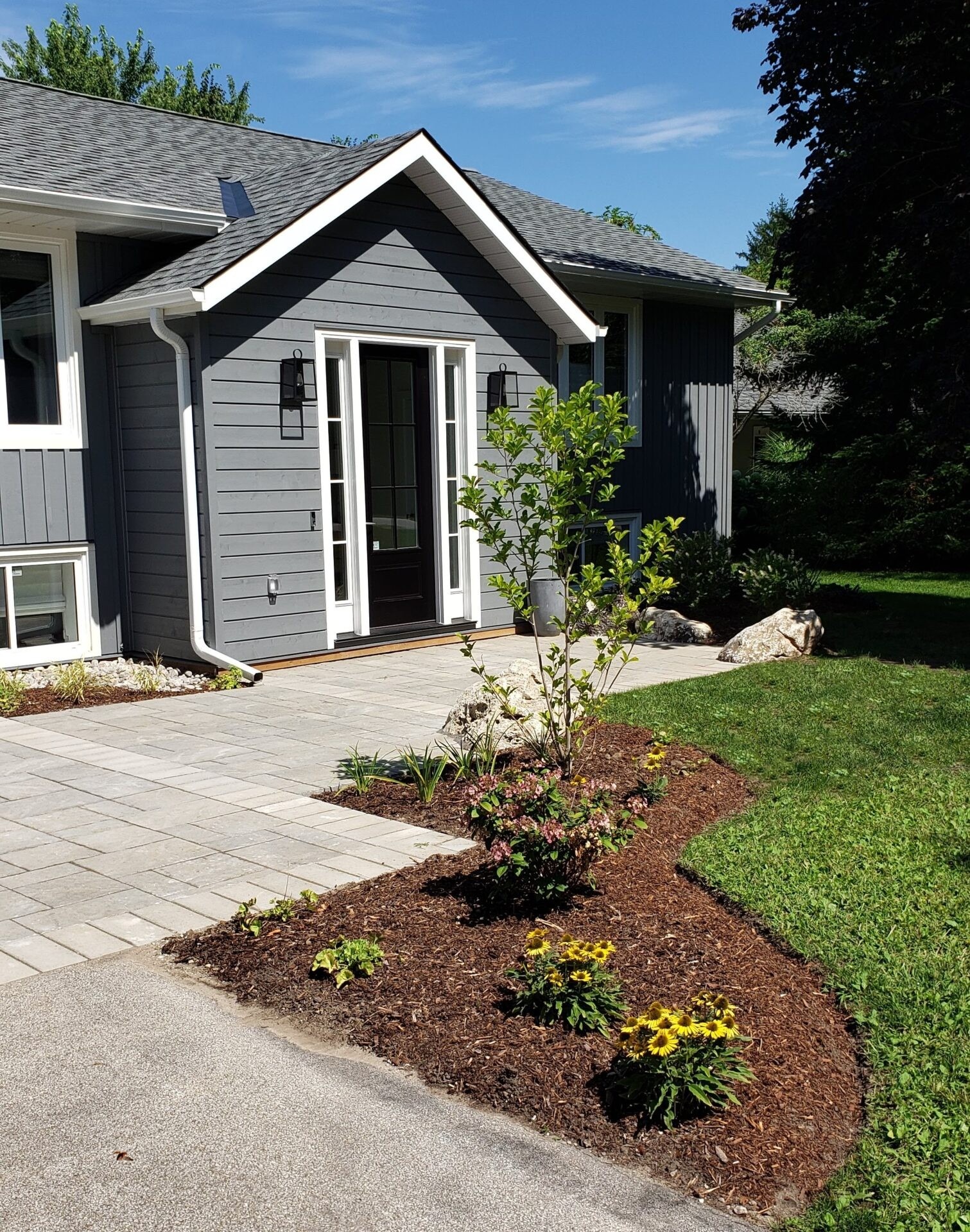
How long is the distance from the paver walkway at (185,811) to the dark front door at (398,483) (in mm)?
1813

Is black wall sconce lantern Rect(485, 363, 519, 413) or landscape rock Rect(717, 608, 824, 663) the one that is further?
black wall sconce lantern Rect(485, 363, 519, 413)

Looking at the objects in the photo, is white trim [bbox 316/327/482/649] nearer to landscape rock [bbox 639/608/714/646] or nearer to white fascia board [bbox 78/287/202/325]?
white fascia board [bbox 78/287/202/325]

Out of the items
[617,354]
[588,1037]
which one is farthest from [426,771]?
[617,354]

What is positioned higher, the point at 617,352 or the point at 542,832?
the point at 617,352

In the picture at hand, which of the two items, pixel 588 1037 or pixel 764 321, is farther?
pixel 764 321

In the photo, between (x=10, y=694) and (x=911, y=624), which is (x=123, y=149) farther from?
(x=911, y=624)

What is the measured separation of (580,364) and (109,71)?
3036 cm

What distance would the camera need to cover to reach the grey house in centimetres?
971

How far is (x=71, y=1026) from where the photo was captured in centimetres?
366

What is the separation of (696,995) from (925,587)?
14.3 m

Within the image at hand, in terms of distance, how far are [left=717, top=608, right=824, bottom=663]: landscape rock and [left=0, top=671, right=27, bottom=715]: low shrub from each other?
5.97 meters

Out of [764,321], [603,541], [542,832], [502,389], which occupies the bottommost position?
[542,832]

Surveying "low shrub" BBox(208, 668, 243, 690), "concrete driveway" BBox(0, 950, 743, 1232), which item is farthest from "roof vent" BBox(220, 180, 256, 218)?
"concrete driveway" BBox(0, 950, 743, 1232)

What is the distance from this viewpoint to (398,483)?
443 inches
